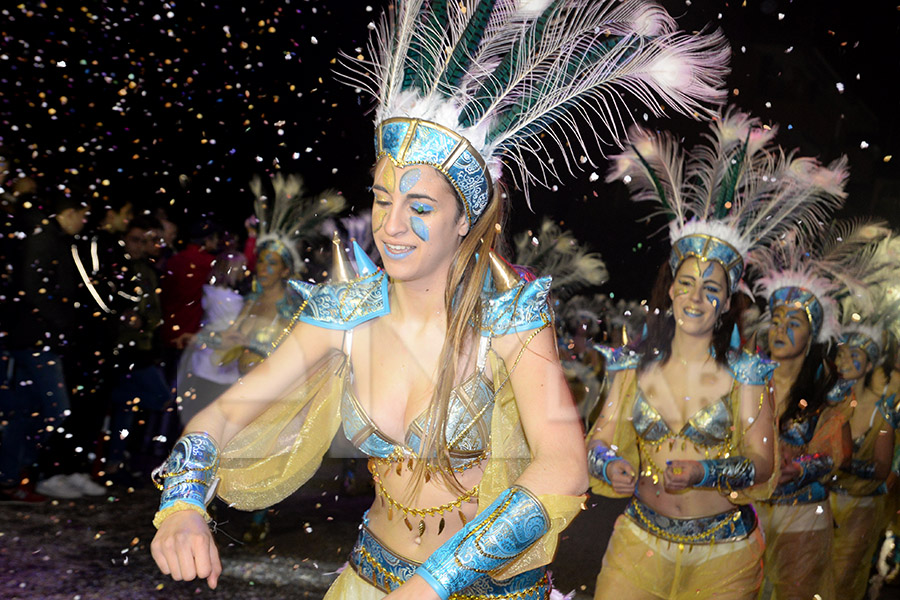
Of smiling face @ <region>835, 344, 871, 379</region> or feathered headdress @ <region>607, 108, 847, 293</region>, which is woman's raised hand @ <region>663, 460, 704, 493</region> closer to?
feathered headdress @ <region>607, 108, 847, 293</region>

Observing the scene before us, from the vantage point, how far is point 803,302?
1915 mm

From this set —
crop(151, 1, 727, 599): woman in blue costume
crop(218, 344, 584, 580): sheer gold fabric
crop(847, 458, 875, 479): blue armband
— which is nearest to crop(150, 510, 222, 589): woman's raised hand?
crop(151, 1, 727, 599): woman in blue costume

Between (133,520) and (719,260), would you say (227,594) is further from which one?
(719,260)

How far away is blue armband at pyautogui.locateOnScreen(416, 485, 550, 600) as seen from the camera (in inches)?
39.7

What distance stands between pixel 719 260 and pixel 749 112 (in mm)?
380

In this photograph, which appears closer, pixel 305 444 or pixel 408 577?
pixel 408 577

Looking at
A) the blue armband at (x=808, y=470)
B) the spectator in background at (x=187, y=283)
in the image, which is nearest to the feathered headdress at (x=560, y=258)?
the spectator in background at (x=187, y=283)

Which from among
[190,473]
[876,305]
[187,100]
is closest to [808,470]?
[876,305]

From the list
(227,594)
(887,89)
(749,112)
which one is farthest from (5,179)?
(887,89)

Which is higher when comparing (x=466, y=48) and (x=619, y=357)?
(x=466, y=48)

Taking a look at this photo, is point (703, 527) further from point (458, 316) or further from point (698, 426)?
point (458, 316)

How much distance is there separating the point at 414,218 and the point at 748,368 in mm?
990

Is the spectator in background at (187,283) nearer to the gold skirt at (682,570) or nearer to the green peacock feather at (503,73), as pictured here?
the green peacock feather at (503,73)

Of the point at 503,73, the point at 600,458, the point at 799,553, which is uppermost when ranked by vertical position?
the point at 503,73
